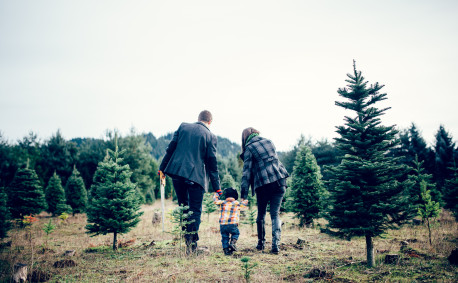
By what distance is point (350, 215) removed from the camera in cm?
370

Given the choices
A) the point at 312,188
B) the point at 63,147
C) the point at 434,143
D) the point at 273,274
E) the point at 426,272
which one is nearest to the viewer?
the point at 426,272

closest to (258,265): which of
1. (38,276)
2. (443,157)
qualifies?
(38,276)

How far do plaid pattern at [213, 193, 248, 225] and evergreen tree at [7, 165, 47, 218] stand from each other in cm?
1165

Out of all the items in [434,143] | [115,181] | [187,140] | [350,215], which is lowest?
[350,215]

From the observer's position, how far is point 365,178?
3725 mm

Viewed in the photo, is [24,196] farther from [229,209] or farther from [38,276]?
[229,209]

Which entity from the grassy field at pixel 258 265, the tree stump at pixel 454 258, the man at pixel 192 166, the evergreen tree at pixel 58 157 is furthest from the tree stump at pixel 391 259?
the evergreen tree at pixel 58 157

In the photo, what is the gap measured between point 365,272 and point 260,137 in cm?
296

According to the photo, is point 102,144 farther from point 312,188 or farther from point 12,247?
point 312,188

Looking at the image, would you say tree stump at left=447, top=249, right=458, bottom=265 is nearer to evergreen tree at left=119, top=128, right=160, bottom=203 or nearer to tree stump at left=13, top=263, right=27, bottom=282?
tree stump at left=13, top=263, right=27, bottom=282

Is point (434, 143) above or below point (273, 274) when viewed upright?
above

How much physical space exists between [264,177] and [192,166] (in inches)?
57.4

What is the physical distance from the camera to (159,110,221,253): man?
447 centimetres

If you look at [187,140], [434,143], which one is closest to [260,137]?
[187,140]
